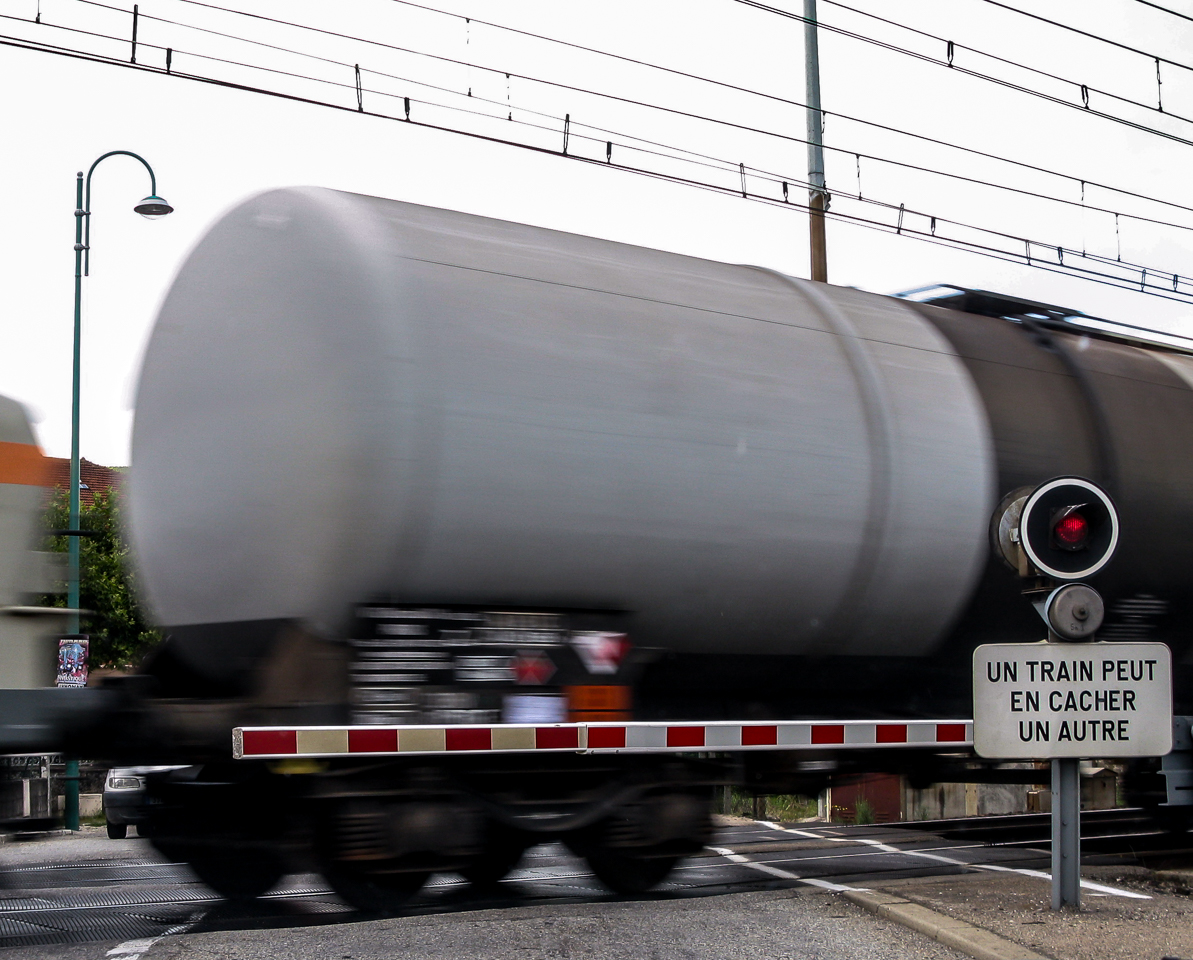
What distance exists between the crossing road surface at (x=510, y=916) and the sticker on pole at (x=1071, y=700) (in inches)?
42.1

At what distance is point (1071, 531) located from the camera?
239 inches

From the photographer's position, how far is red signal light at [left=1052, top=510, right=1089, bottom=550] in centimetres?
604

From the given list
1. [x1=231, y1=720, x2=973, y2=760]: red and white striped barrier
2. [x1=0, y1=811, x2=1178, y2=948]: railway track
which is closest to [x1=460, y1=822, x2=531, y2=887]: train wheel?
[x1=0, y1=811, x2=1178, y2=948]: railway track

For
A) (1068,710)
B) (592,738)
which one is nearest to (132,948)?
(592,738)

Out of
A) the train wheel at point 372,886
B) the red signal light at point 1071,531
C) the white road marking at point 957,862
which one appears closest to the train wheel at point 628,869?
the train wheel at point 372,886

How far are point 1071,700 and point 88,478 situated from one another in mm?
41650

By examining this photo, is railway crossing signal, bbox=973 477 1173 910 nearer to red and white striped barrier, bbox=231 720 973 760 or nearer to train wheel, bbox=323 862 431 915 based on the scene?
red and white striped barrier, bbox=231 720 973 760

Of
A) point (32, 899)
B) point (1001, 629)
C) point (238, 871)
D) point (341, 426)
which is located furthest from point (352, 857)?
point (1001, 629)

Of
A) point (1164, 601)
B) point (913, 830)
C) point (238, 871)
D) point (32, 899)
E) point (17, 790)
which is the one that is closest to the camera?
point (17, 790)

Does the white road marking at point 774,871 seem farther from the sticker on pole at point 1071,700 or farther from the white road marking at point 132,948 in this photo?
the white road marking at point 132,948

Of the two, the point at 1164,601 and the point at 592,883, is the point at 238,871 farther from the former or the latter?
the point at 1164,601

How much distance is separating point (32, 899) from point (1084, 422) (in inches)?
267

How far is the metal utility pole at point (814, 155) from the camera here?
13414 mm

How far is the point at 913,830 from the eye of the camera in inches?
386
